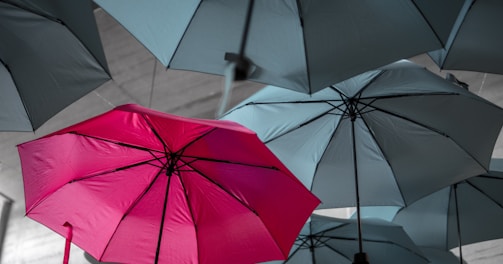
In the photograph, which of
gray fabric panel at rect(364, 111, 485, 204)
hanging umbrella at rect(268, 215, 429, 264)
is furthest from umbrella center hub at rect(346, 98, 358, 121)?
hanging umbrella at rect(268, 215, 429, 264)

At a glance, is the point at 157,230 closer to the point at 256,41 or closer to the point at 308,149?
A: the point at 256,41

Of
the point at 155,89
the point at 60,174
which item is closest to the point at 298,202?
the point at 60,174

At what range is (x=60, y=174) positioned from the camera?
9.83 feet

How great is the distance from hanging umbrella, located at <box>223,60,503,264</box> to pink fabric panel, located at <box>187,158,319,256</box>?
0.64 metres

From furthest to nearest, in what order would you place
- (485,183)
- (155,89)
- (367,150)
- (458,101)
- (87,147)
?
(155,89), (485,183), (367,150), (458,101), (87,147)

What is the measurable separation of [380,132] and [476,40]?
86 cm

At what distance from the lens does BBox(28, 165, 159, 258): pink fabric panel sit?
9.89ft

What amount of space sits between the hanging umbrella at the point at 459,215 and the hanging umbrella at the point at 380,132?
744 mm

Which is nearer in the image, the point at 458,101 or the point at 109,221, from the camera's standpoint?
the point at 109,221

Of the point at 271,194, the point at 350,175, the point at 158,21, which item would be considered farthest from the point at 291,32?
the point at 350,175

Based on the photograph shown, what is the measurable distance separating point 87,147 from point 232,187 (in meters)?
0.75

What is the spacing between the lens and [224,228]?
3.12m

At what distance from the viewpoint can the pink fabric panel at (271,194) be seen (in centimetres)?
301

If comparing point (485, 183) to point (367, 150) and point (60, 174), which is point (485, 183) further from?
point (60, 174)
